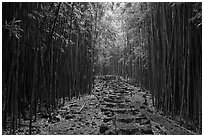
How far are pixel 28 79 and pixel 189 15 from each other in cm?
193

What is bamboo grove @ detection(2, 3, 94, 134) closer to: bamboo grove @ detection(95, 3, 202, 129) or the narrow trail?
the narrow trail

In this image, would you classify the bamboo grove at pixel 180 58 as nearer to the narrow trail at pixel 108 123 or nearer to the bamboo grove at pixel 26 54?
the narrow trail at pixel 108 123

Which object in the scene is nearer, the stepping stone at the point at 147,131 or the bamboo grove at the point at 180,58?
the bamboo grove at the point at 180,58

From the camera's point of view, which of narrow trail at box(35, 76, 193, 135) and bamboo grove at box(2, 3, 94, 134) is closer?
bamboo grove at box(2, 3, 94, 134)

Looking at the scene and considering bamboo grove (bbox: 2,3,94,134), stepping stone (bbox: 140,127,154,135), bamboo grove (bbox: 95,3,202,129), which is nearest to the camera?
bamboo grove (bbox: 2,3,94,134)

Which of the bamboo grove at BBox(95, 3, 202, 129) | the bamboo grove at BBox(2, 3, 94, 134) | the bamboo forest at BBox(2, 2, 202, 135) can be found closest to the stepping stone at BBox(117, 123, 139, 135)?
the bamboo forest at BBox(2, 2, 202, 135)

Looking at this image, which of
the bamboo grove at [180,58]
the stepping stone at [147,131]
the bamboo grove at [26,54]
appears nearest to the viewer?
the bamboo grove at [26,54]

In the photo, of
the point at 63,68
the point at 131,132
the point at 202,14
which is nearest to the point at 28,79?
the point at 131,132

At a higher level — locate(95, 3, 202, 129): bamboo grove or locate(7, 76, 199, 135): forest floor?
locate(95, 3, 202, 129): bamboo grove

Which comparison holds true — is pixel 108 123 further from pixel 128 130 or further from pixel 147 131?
pixel 147 131

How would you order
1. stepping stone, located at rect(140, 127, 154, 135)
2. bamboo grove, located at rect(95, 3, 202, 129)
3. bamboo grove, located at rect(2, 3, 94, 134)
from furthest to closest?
stepping stone, located at rect(140, 127, 154, 135) < bamboo grove, located at rect(95, 3, 202, 129) < bamboo grove, located at rect(2, 3, 94, 134)

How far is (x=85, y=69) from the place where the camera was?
5.89 m

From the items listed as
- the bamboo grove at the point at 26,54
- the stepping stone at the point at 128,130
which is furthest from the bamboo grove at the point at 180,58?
the bamboo grove at the point at 26,54

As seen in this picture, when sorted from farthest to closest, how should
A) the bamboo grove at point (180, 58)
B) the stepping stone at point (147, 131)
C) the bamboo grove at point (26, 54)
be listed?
the stepping stone at point (147, 131) < the bamboo grove at point (180, 58) < the bamboo grove at point (26, 54)
